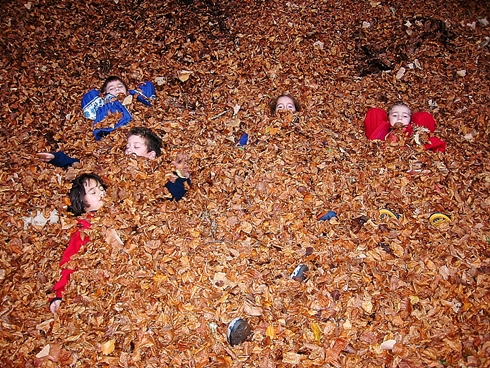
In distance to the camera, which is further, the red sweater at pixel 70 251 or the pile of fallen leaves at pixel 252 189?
the red sweater at pixel 70 251

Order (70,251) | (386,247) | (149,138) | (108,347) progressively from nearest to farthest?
(108,347), (386,247), (70,251), (149,138)

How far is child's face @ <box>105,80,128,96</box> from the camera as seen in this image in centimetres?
608

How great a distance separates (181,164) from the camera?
5156mm

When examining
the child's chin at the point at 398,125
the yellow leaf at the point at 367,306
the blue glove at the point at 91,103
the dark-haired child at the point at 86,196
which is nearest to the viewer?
the yellow leaf at the point at 367,306

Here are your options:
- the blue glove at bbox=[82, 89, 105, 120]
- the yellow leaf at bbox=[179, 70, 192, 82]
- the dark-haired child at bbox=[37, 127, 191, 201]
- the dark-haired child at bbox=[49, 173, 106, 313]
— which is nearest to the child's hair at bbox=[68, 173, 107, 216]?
the dark-haired child at bbox=[49, 173, 106, 313]

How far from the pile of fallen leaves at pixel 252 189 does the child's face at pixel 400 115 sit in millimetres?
485

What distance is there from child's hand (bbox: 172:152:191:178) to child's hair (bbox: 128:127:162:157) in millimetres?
271

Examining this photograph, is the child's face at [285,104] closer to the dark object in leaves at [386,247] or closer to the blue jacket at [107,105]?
the blue jacket at [107,105]

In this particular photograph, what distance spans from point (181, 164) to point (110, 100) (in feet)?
6.28

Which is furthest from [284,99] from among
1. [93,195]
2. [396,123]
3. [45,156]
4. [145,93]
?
[45,156]

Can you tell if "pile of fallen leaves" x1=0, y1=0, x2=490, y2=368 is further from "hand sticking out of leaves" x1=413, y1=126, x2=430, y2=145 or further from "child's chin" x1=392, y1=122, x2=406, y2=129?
"child's chin" x1=392, y1=122, x2=406, y2=129

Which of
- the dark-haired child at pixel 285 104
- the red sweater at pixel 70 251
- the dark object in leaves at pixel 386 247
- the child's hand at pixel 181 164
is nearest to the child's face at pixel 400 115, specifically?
the dark-haired child at pixel 285 104

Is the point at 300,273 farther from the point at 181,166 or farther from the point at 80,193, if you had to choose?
the point at 80,193

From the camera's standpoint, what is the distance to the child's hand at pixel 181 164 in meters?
5.04
